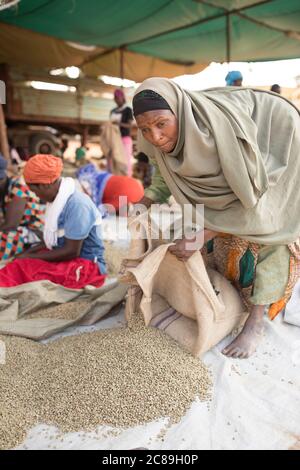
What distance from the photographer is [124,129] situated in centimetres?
604

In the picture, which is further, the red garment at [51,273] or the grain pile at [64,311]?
the red garment at [51,273]

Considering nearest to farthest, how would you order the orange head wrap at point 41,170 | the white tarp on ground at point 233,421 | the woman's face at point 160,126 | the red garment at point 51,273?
1. the white tarp on ground at point 233,421
2. the woman's face at point 160,126
3. the orange head wrap at point 41,170
4. the red garment at point 51,273

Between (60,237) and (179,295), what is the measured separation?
1.01m

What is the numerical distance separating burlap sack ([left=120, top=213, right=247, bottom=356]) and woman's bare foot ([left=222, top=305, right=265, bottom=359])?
0.24ft

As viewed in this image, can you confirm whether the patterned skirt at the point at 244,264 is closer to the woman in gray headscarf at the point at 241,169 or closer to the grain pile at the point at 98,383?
the woman in gray headscarf at the point at 241,169

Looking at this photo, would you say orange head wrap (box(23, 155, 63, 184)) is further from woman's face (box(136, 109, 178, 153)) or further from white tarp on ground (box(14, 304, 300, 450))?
white tarp on ground (box(14, 304, 300, 450))

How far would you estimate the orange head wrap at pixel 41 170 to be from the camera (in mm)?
2299

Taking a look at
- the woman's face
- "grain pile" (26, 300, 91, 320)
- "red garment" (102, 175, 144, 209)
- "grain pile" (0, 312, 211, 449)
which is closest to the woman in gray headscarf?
the woman's face

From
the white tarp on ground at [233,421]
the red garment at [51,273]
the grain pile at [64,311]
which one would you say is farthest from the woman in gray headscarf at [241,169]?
the red garment at [51,273]

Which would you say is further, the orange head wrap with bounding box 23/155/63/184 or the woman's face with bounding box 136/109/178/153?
the orange head wrap with bounding box 23/155/63/184

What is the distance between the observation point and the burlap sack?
5.66 feet

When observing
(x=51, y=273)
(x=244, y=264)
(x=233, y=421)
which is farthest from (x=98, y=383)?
(x=51, y=273)

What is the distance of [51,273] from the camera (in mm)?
2451

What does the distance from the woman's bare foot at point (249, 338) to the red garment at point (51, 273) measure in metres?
1.08
